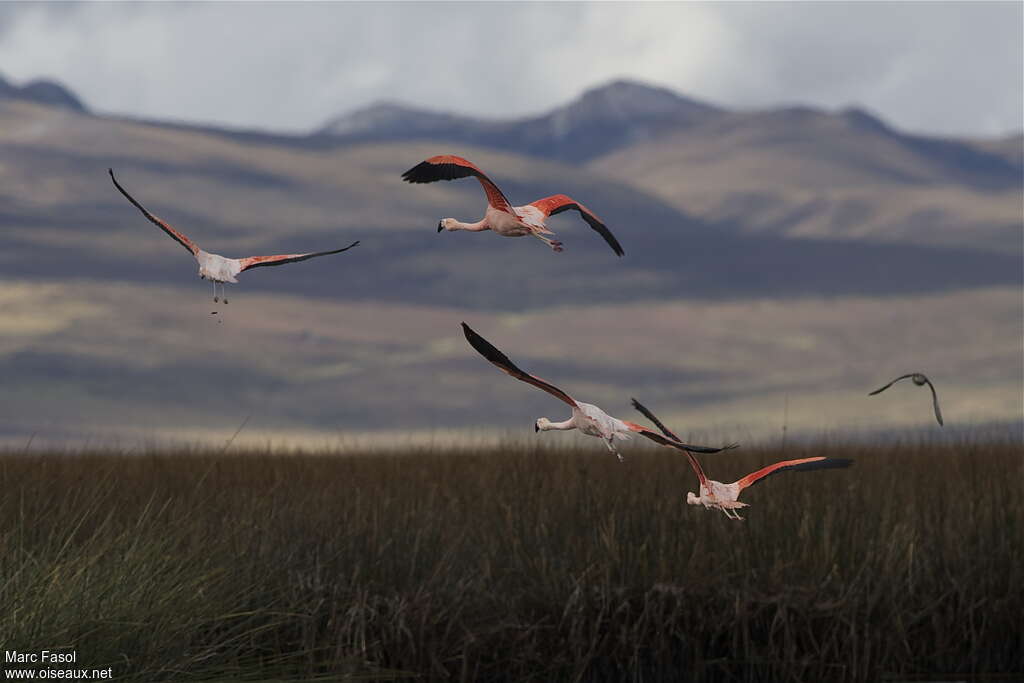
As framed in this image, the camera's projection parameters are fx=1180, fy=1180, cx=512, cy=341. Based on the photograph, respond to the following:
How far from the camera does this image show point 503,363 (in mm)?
1770

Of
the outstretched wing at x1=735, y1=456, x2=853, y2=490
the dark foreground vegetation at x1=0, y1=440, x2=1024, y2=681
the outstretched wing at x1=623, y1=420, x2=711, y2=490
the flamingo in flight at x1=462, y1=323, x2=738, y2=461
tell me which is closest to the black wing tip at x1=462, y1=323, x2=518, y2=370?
the flamingo in flight at x1=462, y1=323, x2=738, y2=461

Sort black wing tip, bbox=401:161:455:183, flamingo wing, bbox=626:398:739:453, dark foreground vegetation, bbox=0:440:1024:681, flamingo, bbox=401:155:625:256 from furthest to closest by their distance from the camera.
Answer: dark foreground vegetation, bbox=0:440:1024:681 < black wing tip, bbox=401:161:455:183 < flamingo, bbox=401:155:625:256 < flamingo wing, bbox=626:398:739:453

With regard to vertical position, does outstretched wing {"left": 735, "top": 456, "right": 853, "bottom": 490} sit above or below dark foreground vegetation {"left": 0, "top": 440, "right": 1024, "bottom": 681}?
above

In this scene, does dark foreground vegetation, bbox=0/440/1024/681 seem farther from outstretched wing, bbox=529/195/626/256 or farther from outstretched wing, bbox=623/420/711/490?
outstretched wing, bbox=623/420/711/490

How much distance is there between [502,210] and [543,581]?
1163cm

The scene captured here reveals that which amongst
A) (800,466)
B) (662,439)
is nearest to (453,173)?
(662,439)

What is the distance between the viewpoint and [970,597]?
14828mm

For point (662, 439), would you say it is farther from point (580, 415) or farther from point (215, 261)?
point (215, 261)

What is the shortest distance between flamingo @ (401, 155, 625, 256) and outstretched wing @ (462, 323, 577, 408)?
0.23 meters

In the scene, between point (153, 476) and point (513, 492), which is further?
point (153, 476)

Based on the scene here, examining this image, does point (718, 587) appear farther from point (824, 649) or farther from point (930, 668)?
point (930, 668)

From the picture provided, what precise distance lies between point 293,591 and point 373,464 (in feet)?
29.7

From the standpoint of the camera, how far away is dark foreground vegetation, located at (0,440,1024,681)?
11578mm

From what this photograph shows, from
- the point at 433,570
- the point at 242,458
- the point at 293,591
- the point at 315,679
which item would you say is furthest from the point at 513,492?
the point at 242,458
